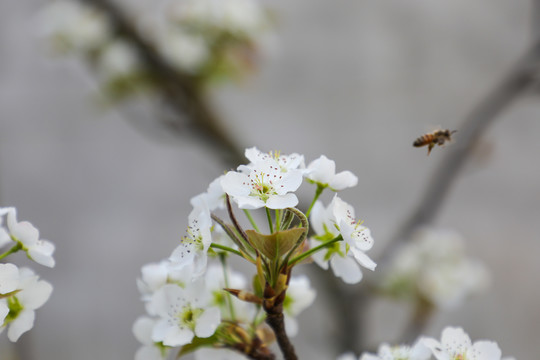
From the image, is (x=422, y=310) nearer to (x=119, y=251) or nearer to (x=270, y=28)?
(x=270, y=28)

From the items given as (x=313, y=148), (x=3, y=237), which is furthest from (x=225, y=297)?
(x=313, y=148)

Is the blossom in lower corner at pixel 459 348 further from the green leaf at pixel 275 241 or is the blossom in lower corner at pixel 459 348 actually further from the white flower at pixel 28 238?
the white flower at pixel 28 238

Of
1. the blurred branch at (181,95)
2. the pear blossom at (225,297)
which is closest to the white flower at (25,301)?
the pear blossom at (225,297)

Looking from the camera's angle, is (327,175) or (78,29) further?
(78,29)

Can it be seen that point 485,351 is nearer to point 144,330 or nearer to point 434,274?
point 144,330

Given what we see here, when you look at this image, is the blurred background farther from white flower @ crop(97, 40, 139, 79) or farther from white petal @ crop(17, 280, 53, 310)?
white petal @ crop(17, 280, 53, 310)

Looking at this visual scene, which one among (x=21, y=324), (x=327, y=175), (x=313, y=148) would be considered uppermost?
(x=313, y=148)
